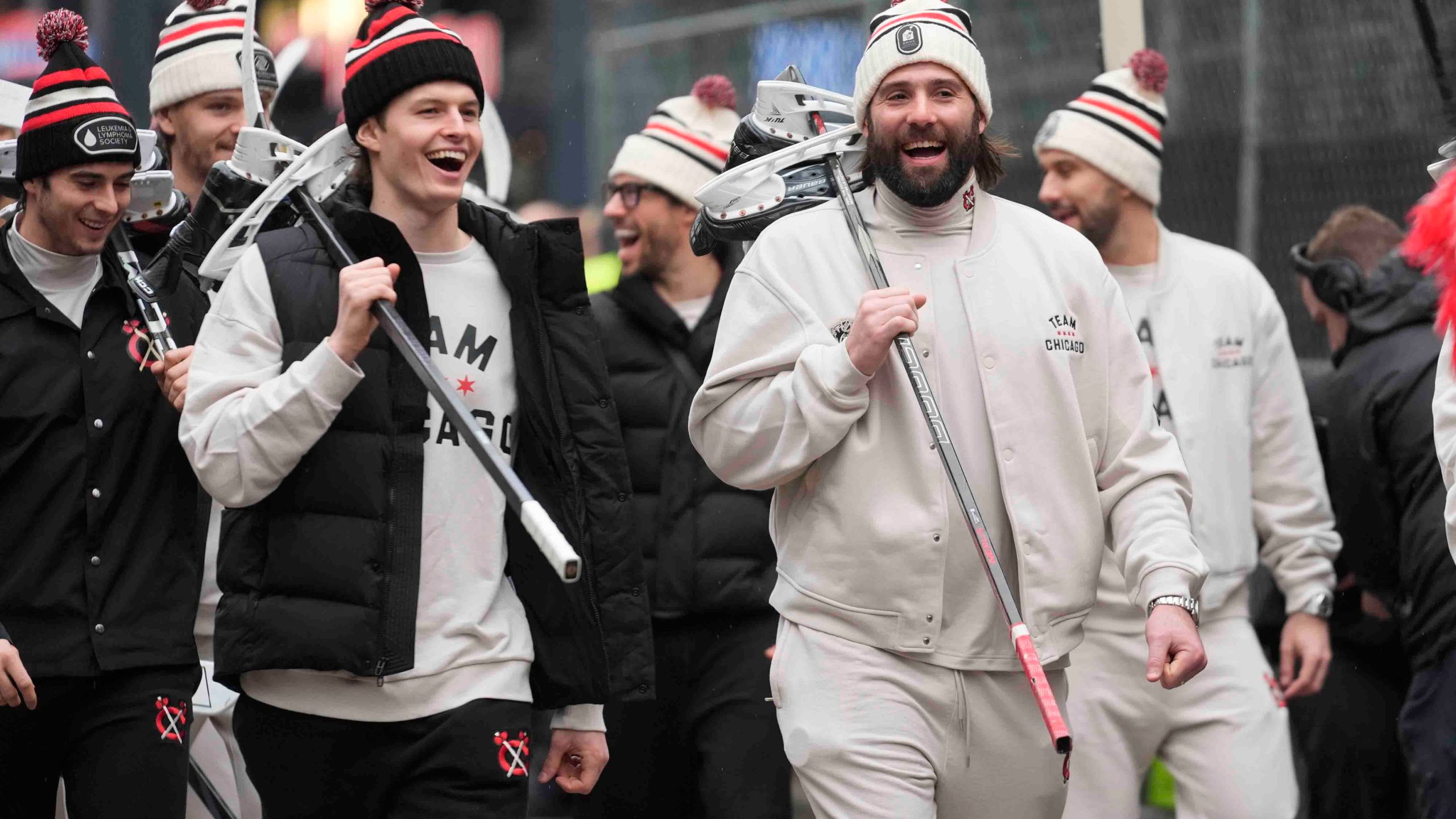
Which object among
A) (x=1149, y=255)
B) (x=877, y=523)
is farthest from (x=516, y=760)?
(x=1149, y=255)

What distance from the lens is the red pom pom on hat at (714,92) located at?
7070mm

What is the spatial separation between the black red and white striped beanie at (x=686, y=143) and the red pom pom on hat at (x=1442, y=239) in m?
2.95

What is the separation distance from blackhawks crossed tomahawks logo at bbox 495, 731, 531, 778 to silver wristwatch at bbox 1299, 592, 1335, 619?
9.39ft

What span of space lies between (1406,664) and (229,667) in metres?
4.35

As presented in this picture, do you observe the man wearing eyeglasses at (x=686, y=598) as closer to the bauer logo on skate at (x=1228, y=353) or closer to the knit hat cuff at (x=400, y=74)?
the bauer logo on skate at (x=1228, y=353)

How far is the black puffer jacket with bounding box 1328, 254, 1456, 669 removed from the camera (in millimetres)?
5809

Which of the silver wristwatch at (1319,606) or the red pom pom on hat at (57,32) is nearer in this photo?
the red pom pom on hat at (57,32)

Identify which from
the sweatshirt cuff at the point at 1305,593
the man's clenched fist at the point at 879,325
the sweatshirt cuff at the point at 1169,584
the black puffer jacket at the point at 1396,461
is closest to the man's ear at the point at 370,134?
the man's clenched fist at the point at 879,325

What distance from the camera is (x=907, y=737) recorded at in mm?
4195

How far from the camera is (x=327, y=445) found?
438 centimetres

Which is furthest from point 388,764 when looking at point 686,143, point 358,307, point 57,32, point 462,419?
point 686,143

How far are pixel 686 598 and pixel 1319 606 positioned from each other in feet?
6.39

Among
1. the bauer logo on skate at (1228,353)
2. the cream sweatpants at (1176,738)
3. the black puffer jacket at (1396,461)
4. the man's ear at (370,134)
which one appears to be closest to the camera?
the man's ear at (370,134)

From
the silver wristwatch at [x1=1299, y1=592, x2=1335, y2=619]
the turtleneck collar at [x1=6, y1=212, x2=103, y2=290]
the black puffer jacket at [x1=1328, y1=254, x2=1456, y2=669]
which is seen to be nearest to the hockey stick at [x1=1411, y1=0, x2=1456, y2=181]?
the black puffer jacket at [x1=1328, y1=254, x2=1456, y2=669]
